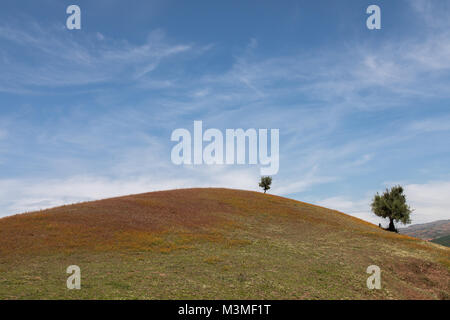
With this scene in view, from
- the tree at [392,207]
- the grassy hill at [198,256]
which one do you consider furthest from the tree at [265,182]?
the grassy hill at [198,256]

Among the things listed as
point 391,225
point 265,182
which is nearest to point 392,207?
point 391,225

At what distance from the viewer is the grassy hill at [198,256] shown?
25.0 metres

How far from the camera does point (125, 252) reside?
113ft

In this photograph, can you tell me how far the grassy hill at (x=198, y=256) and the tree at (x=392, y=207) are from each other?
34.3 m

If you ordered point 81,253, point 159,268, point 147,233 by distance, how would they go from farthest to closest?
1. point 147,233
2. point 81,253
3. point 159,268

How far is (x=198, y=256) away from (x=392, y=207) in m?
68.5

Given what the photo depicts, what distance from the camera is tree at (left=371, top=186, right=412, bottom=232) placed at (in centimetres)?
8375

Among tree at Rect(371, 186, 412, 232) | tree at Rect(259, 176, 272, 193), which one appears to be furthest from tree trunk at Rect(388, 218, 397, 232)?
tree at Rect(259, 176, 272, 193)

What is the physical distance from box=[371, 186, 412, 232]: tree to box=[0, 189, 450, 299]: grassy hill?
34.3 metres

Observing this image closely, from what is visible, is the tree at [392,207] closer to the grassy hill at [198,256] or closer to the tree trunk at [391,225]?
the tree trunk at [391,225]

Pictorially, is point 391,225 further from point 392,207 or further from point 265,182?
point 265,182
